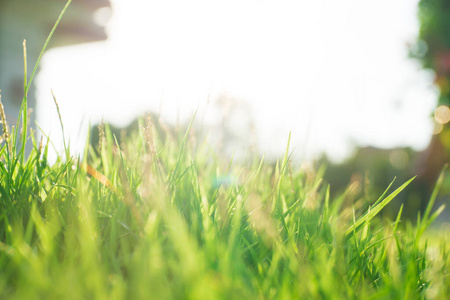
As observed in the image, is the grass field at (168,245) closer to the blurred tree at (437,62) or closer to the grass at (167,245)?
the grass at (167,245)

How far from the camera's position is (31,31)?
636 centimetres

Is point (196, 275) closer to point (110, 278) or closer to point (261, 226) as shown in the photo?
point (110, 278)

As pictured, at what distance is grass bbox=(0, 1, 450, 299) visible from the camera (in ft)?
2.00

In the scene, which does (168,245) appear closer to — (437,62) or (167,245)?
(167,245)

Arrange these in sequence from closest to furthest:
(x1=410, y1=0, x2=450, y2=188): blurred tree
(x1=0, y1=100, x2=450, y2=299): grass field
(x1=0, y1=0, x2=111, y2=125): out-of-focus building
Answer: (x1=0, y1=100, x2=450, y2=299): grass field
(x1=0, y1=0, x2=111, y2=125): out-of-focus building
(x1=410, y1=0, x2=450, y2=188): blurred tree

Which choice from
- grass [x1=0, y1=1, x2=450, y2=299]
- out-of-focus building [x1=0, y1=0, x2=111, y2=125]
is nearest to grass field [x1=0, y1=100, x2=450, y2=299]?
grass [x1=0, y1=1, x2=450, y2=299]

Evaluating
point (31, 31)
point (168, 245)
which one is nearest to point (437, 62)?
point (31, 31)

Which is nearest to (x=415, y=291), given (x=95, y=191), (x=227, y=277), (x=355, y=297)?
(x=355, y=297)

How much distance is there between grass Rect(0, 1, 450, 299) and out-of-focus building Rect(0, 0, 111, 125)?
540 cm

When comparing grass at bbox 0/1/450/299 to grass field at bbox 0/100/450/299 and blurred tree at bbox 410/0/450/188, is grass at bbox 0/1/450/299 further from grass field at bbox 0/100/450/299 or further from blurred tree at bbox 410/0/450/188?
blurred tree at bbox 410/0/450/188

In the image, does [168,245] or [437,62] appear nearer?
[168,245]

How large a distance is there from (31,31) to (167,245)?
6.78 meters

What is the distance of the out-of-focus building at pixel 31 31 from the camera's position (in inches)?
229

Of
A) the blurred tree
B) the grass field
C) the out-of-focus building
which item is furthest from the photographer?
the blurred tree
